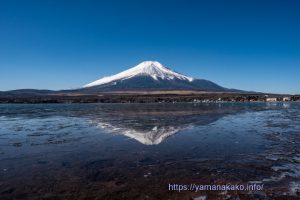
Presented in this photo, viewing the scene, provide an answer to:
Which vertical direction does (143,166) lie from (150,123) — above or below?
below

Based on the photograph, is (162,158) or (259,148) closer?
(162,158)

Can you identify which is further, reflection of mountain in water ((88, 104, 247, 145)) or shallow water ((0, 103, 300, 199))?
reflection of mountain in water ((88, 104, 247, 145))

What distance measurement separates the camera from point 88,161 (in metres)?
10.9

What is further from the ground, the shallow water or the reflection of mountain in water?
the reflection of mountain in water

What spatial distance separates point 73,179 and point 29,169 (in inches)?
84.0

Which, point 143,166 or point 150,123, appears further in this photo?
point 150,123

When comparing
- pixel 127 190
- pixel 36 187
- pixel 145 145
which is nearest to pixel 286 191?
pixel 127 190

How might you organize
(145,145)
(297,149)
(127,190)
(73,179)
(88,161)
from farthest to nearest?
(145,145), (297,149), (88,161), (73,179), (127,190)

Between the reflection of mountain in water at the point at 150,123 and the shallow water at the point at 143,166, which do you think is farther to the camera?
the reflection of mountain in water at the point at 150,123

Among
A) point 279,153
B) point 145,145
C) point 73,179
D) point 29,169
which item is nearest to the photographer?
point 73,179

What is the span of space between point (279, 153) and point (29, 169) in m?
9.75

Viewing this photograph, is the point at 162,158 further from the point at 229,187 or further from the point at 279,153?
the point at 279,153

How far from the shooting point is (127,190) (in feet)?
25.1

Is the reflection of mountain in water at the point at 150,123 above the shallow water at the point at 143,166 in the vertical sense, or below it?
above
